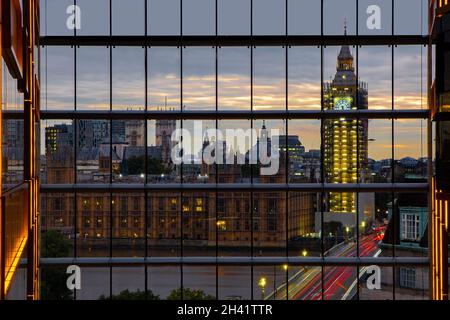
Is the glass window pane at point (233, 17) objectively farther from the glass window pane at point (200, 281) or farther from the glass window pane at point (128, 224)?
the glass window pane at point (200, 281)

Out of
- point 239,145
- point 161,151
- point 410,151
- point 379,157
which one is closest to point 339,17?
point 379,157

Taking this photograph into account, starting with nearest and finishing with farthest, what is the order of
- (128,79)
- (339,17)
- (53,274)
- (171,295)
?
(171,295) → (53,274) → (128,79) → (339,17)

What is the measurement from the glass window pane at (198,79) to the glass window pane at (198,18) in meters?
0.47

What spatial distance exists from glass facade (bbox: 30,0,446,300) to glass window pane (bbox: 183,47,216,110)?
37mm

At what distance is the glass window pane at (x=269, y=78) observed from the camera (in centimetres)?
2081

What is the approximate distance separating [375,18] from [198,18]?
4634 millimetres

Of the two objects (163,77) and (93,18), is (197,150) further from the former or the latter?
(93,18)

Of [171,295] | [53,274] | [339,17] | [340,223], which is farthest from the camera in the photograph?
[340,223]

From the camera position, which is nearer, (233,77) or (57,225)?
(233,77)

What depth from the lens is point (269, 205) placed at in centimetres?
2102

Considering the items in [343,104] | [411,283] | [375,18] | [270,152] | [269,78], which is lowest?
[411,283]

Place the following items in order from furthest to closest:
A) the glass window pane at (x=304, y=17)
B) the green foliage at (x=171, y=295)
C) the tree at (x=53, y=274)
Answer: the glass window pane at (x=304, y=17), the tree at (x=53, y=274), the green foliage at (x=171, y=295)

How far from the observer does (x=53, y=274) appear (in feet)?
67.6

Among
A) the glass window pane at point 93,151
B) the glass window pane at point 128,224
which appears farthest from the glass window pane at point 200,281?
the glass window pane at point 93,151
